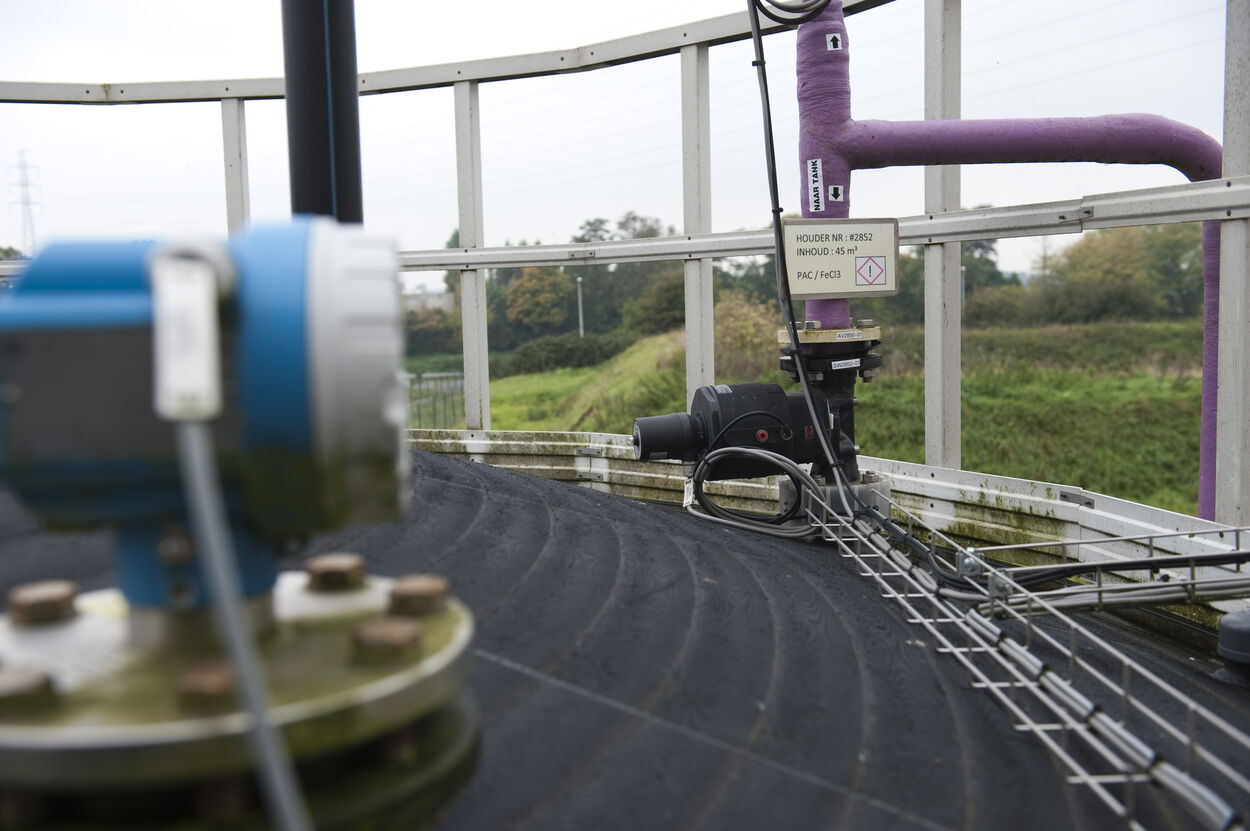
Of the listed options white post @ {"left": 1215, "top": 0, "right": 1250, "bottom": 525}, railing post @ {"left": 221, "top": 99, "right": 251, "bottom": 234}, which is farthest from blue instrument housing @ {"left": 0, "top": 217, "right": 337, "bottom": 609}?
railing post @ {"left": 221, "top": 99, "right": 251, "bottom": 234}

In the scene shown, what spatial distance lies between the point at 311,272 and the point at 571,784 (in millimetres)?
689

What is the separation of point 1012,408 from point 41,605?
1280 centimetres

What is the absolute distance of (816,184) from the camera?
11.5ft

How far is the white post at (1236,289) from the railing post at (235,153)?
5.12 m

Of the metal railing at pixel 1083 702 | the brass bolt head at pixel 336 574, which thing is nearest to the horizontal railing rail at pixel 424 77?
the metal railing at pixel 1083 702

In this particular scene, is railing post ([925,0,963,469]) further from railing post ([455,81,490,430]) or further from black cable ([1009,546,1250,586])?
railing post ([455,81,490,430])

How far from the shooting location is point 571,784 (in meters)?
1.10

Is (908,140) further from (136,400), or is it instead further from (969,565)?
(136,400)

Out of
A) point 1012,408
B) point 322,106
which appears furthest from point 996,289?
point 322,106

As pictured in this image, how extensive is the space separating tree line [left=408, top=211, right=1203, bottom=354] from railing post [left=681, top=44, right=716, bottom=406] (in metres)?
5.78

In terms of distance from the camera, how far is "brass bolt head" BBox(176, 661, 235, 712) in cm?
63

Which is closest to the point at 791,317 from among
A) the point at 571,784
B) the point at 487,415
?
the point at 571,784

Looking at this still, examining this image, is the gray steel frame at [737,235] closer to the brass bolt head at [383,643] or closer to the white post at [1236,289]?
the white post at [1236,289]

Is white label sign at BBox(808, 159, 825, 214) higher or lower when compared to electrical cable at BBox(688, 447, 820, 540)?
higher
